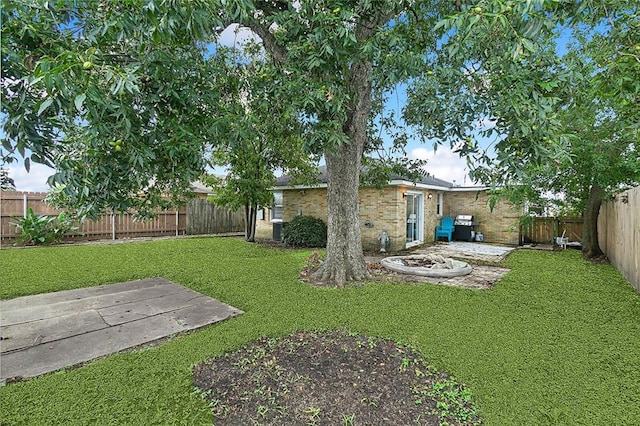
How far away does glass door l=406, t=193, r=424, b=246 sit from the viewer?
12945 millimetres

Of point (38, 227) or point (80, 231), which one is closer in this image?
point (38, 227)

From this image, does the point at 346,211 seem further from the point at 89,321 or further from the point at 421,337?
the point at 89,321

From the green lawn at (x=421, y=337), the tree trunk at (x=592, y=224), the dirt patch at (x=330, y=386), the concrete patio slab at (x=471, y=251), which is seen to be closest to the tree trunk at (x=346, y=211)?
the green lawn at (x=421, y=337)

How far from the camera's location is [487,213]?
15.0 m

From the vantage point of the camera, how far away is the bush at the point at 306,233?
1241 cm

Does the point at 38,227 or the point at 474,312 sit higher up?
the point at 38,227

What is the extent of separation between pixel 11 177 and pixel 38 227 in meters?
12.2

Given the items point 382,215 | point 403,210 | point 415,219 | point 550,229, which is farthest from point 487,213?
point 382,215

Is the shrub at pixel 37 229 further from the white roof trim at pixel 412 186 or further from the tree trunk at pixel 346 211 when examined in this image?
the tree trunk at pixel 346 211

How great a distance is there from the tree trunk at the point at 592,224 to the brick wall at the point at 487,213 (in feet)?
10.6

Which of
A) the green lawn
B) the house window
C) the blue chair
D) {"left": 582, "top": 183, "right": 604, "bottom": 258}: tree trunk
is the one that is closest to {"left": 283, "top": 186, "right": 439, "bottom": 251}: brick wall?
the house window

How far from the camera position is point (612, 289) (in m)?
6.54

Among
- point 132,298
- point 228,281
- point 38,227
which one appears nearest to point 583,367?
point 228,281

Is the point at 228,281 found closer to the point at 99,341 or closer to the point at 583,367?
the point at 99,341
